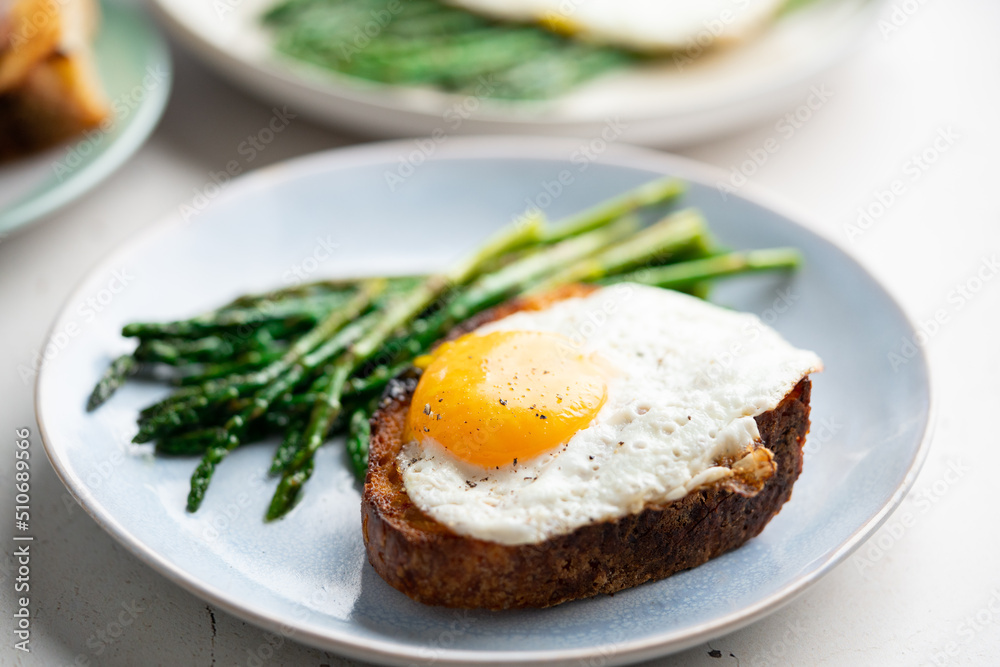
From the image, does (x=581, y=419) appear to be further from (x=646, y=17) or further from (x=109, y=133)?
(x=646, y=17)

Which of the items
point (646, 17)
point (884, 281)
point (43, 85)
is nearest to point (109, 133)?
point (43, 85)

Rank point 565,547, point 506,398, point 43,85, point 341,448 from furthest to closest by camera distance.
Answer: point 43,85
point 341,448
point 506,398
point 565,547

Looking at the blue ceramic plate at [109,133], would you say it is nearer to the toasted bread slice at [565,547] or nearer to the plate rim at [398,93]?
the plate rim at [398,93]

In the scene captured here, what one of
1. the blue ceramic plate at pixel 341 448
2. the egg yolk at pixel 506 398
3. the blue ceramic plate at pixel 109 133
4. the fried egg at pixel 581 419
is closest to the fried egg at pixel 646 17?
the blue ceramic plate at pixel 341 448

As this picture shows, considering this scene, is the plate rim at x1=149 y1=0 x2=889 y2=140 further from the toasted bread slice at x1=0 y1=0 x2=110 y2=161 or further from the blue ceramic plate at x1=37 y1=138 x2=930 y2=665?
the toasted bread slice at x1=0 y1=0 x2=110 y2=161

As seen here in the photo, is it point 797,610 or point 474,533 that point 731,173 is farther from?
point 474,533

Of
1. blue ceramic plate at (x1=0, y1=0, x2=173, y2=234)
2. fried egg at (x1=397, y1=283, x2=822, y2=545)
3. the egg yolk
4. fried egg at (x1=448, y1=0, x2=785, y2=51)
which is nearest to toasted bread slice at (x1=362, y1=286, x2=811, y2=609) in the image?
fried egg at (x1=397, y1=283, x2=822, y2=545)
